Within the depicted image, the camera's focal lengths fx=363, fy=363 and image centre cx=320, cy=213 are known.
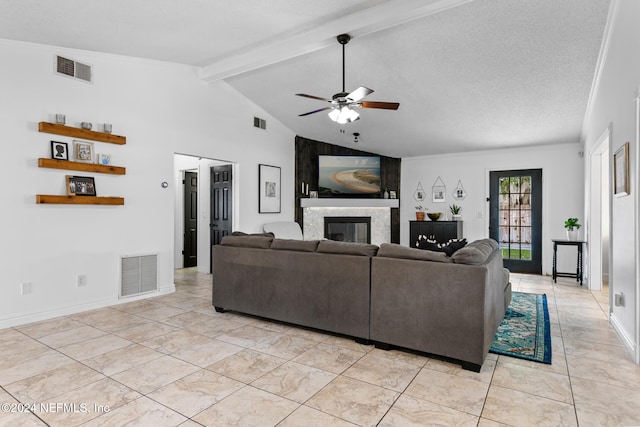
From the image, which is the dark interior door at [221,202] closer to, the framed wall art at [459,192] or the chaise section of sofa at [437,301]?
the chaise section of sofa at [437,301]

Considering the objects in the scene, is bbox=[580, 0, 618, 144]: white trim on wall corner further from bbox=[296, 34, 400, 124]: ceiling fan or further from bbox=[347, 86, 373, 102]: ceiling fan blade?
bbox=[347, 86, 373, 102]: ceiling fan blade

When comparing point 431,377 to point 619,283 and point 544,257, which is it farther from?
point 544,257

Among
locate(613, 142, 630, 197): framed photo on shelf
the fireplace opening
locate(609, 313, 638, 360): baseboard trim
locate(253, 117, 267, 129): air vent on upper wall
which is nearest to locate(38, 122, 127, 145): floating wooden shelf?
locate(253, 117, 267, 129): air vent on upper wall

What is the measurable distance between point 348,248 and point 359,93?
4.96 ft

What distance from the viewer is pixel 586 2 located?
3.00 metres

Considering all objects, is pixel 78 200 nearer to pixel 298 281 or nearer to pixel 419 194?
pixel 298 281

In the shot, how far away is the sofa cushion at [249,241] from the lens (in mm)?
3770

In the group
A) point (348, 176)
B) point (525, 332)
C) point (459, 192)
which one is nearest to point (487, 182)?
point (459, 192)

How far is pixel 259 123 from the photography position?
21.7 ft

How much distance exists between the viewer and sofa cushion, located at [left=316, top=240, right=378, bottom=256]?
3135 millimetres

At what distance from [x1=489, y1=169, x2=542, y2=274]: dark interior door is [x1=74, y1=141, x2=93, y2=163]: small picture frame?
6868mm

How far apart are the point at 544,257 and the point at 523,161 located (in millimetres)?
1847

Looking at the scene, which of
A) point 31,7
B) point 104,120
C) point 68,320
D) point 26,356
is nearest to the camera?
point 26,356

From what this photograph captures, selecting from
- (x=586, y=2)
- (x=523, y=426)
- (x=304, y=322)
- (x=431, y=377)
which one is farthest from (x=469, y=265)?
(x=586, y=2)
